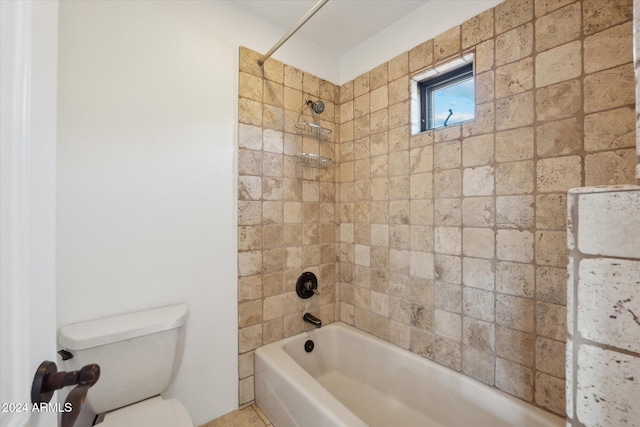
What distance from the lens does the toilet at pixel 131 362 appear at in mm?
1050

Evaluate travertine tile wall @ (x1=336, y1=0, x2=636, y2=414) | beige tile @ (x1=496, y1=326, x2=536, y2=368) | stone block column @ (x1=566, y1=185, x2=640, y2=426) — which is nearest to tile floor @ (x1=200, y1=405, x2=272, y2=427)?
travertine tile wall @ (x1=336, y1=0, x2=636, y2=414)

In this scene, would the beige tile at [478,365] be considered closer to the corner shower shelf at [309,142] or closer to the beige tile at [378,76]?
the corner shower shelf at [309,142]

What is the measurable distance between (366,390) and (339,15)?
2.51m

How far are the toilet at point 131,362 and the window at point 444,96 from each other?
1.79 meters

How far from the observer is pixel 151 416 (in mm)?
1078

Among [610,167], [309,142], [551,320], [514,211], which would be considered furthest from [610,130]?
[309,142]

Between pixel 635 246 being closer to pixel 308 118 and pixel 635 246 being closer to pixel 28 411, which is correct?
pixel 28 411

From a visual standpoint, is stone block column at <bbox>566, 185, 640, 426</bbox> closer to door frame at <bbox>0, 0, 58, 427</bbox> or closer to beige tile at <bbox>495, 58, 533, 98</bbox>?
door frame at <bbox>0, 0, 58, 427</bbox>

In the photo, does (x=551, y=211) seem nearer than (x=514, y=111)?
Yes

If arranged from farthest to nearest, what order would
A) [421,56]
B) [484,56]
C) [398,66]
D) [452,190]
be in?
[398,66] → [421,56] → [452,190] → [484,56]

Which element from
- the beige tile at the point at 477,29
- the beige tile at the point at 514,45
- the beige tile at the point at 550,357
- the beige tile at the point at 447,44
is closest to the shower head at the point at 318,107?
the beige tile at the point at 447,44

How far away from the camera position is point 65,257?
44.1 inches

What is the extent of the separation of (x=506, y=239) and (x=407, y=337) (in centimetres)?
86

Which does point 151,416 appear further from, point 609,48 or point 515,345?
point 609,48
